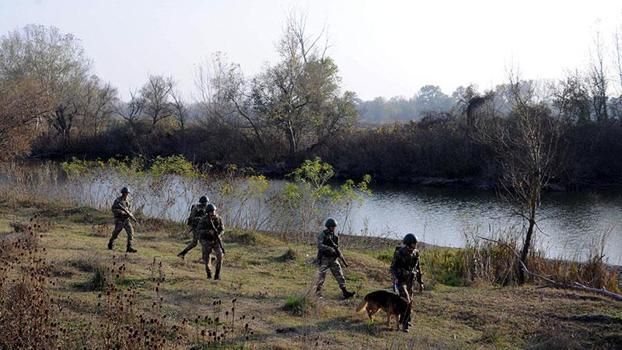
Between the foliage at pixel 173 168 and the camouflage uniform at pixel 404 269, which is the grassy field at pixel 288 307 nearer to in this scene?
the camouflage uniform at pixel 404 269

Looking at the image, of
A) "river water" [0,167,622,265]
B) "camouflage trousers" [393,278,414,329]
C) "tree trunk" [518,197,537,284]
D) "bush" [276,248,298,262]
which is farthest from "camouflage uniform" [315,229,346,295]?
"river water" [0,167,622,265]

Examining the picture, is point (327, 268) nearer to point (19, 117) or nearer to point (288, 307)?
point (288, 307)

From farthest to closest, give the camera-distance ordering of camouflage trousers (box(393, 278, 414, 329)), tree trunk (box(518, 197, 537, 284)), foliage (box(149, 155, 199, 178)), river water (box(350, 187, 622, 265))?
1. foliage (box(149, 155, 199, 178))
2. river water (box(350, 187, 622, 265))
3. tree trunk (box(518, 197, 537, 284))
4. camouflage trousers (box(393, 278, 414, 329))

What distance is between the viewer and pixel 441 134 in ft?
176

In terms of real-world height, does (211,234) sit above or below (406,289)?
above

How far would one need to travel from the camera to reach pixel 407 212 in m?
33.7

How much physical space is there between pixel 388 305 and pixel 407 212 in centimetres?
2364

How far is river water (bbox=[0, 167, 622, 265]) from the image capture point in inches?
935

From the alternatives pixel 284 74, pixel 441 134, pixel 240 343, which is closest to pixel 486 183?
pixel 441 134

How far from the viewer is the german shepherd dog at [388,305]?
10359 millimetres

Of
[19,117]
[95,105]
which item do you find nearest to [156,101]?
[95,105]

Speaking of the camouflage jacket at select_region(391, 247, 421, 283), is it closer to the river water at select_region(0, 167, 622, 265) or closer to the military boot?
the military boot

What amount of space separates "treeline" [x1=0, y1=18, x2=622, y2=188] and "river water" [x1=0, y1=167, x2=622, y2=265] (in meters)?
7.01

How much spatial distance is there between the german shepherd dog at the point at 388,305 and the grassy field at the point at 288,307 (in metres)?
0.27
